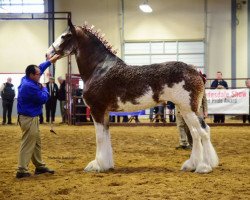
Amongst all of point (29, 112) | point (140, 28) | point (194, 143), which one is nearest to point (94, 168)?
point (29, 112)

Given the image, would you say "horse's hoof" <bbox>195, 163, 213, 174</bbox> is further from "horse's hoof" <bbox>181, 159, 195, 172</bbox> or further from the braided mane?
the braided mane

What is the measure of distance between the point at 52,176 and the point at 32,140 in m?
0.64

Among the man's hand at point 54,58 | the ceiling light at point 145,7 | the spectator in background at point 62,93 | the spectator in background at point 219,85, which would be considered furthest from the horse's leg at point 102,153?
the ceiling light at point 145,7

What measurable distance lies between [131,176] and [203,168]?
114 centimetres

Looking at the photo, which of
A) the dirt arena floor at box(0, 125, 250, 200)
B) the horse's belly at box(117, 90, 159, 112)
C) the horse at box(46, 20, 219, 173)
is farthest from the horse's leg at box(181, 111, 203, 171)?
the horse's belly at box(117, 90, 159, 112)

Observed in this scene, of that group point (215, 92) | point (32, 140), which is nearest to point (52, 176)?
point (32, 140)

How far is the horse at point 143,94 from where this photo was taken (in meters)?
6.98

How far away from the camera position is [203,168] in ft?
22.5

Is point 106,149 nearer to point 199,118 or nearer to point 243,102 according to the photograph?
point 199,118

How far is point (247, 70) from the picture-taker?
24.0m

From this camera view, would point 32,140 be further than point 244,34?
No

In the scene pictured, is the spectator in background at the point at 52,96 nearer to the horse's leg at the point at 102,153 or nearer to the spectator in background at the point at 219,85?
the spectator in background at the point at 219,85

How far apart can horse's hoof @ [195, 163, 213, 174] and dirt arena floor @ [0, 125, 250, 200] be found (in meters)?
0.11

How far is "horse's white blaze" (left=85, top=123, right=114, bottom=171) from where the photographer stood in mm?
7137
